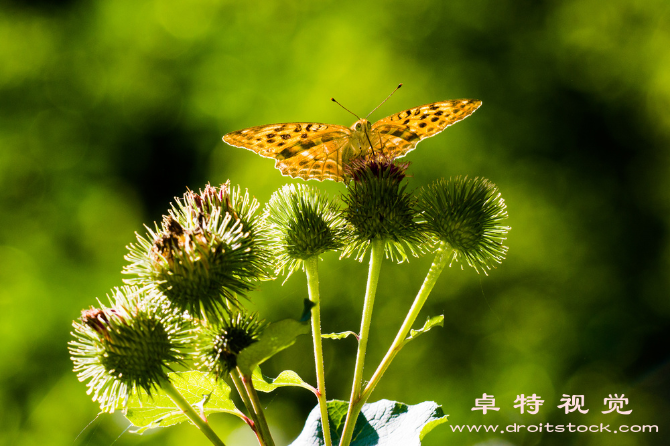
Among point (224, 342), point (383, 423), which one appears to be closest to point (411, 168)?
point (383, 423)

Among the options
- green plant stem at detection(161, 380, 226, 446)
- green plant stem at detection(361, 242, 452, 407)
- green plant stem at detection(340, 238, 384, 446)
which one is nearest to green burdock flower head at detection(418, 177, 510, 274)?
green plant stem at detection(361, 242, 452, 407)

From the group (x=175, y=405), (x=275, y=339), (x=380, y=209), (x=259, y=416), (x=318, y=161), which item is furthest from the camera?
(x=318, y=161)

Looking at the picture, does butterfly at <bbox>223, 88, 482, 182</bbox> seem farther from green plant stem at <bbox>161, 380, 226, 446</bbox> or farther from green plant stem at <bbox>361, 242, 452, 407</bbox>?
green plant stem at <bbox>161, 380, 226, 446</bbox>

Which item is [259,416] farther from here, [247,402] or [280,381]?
[280,381]

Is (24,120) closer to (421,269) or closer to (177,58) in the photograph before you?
(177,58)

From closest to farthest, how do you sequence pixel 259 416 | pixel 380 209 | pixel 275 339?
pixel 275 339 < pixel 259 416 < pixel 380 209

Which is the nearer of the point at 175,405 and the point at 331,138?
the point at 175,405
